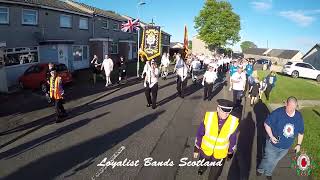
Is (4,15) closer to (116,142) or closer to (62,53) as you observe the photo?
(62,53)

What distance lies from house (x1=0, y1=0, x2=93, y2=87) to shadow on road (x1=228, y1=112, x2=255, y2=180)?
1245 cm

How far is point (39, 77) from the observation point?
16.2m

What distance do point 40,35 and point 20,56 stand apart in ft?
8.58

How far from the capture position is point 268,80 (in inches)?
566

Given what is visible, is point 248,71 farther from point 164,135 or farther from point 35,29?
point 35,29

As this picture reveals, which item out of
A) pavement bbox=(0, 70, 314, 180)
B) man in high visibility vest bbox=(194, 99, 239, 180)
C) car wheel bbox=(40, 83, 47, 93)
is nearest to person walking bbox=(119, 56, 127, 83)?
car wheel bbox=(40, 83, 47, 93)

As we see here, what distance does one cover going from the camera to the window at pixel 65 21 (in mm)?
24689

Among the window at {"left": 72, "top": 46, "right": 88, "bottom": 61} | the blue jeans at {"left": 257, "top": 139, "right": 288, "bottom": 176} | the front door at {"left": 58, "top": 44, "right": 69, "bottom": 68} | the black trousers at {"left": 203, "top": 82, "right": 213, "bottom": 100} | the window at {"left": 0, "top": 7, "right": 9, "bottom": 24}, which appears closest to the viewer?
the blue jeans at {"left": 257, "top": 139, "right": 288, "bottom": 176}

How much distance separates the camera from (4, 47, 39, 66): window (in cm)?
1859

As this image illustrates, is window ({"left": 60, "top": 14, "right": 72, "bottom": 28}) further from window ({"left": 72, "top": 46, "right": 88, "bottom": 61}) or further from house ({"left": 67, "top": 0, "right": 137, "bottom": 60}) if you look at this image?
house ({"left": 67, "top": 0, "right": 137, "bottom": 60})

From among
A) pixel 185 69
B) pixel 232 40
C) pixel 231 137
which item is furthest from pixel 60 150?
pixel 232 40

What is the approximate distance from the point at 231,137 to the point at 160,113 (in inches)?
269

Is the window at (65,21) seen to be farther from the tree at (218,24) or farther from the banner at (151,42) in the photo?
the tree at (218,24)

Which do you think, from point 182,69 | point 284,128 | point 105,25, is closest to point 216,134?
point 284,128
